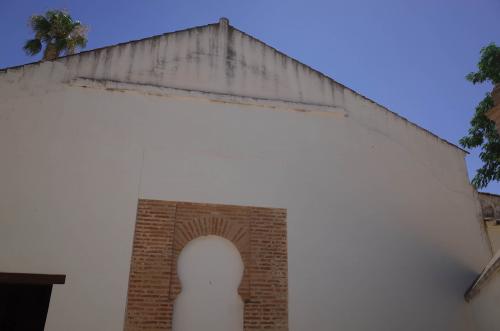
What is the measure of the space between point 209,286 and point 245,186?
6.33 feet

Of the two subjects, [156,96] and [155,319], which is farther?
[156,96]

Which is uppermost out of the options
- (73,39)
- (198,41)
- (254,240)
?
(73,39)

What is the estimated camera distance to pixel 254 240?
7836 millimetres

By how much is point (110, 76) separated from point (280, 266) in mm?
4897

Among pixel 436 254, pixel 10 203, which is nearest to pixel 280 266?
pixel 436 254

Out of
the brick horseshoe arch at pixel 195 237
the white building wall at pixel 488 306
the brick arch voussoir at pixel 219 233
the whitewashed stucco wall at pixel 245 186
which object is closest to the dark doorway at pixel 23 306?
the whitewashed stucco wall at pixel 245 186

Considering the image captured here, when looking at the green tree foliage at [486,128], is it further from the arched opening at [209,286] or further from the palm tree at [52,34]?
the palm tree at [52,34]

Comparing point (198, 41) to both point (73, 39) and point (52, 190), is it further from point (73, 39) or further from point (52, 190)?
point (73, 39)

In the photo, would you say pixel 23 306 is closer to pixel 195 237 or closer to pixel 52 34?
pixel 195 237

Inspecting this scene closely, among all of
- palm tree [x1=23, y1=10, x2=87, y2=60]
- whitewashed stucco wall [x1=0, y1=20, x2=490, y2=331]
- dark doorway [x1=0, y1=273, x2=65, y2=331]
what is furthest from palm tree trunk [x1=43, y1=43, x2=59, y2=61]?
dark doorway [x1=0, y1=273, x2=65, y2=331]

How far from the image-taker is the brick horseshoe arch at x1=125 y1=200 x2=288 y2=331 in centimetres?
701

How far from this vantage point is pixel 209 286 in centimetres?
734

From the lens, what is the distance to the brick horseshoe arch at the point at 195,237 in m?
7.01

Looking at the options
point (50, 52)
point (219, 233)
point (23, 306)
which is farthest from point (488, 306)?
point (50, 52)
